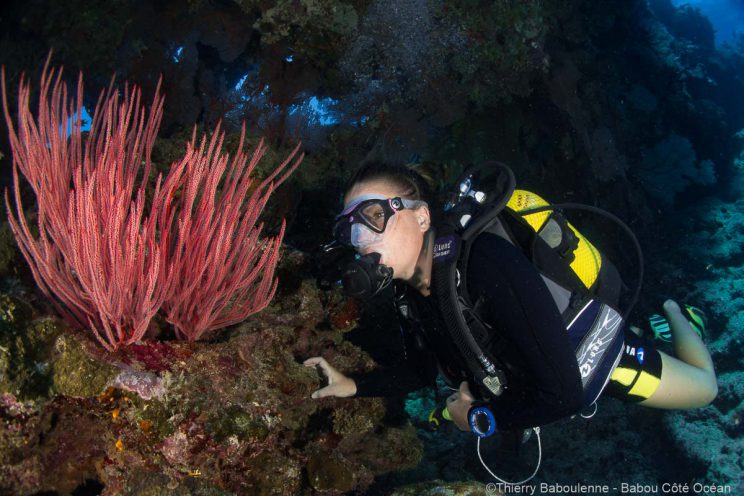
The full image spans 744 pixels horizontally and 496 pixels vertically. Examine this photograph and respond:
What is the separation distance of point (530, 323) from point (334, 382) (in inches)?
59.5

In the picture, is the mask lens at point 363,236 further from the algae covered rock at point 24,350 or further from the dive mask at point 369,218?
the algae covered rock at point 24,350

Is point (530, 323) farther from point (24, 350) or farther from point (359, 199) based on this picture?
point (24, 350)

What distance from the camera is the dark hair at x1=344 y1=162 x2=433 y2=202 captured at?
→ 302cm

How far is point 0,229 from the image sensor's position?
2.83 metres

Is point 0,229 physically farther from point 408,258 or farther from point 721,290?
point 721,290

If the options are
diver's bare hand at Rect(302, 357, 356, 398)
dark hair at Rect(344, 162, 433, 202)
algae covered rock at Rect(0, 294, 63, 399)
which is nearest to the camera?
algae covered rock at Rect(0, 294, 63, 399)

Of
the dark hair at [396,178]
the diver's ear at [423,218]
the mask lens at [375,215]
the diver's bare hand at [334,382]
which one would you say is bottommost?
the diver's bare hand at [334,382]

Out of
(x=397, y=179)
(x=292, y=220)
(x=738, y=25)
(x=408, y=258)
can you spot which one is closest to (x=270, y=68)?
(x=292, y=220)

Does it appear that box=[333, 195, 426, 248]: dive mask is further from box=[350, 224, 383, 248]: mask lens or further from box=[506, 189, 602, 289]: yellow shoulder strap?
box=[506, 189, 602, 289]: yellow shoulder strap

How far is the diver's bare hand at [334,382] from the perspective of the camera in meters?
3.16

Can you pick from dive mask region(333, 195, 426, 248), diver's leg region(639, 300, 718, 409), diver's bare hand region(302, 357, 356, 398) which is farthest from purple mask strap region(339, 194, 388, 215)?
diver's leg region(639, 300, 718, 409)

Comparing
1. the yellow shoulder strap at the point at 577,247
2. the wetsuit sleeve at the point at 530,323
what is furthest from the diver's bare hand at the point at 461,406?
the yellow shoulder strap at the point at 577,247

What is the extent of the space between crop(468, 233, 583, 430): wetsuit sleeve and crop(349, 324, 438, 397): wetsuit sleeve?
0.98m

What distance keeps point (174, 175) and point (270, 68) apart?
13.2 feet
